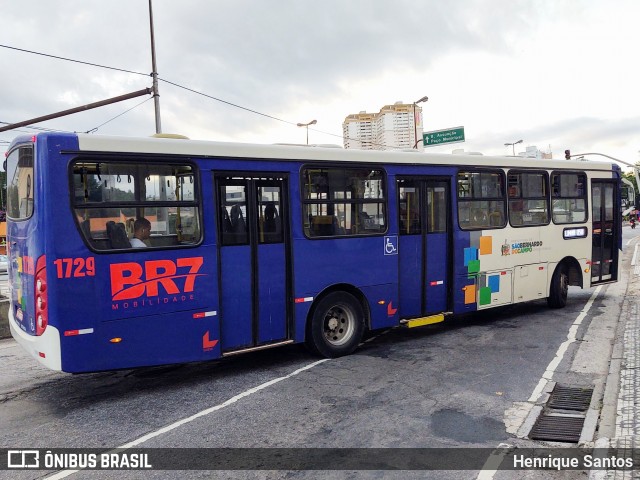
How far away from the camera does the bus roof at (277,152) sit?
236 inches

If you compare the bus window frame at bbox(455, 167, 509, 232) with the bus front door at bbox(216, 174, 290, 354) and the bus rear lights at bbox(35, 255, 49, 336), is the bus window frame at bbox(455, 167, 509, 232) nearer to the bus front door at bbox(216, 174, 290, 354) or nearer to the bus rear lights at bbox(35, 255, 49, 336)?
the bus front door at bbox(216, 174, 290, 354)

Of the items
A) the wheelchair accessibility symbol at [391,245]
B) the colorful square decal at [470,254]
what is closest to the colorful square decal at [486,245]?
the colorful square decal at [470,254]

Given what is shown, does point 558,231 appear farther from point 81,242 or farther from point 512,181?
point 81,242

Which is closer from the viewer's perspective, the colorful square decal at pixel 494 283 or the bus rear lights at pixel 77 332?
the bus rear lights at pixel 77 332

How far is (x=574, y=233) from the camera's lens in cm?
1170

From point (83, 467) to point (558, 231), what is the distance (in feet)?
33.3

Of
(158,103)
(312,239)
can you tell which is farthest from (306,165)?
(158,103)

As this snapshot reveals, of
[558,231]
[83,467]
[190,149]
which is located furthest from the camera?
[558,231]

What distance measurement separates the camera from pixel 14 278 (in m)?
6.56

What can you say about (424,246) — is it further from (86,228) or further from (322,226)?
(86,228)

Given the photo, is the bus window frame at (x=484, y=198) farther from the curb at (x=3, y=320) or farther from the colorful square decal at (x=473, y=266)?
the curb at (x=3, y=320)

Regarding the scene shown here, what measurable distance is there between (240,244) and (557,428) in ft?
14.1

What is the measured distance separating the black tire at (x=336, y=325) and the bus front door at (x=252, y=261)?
0.49 meters

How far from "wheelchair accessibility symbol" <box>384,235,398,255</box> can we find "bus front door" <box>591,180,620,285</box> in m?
6.34
